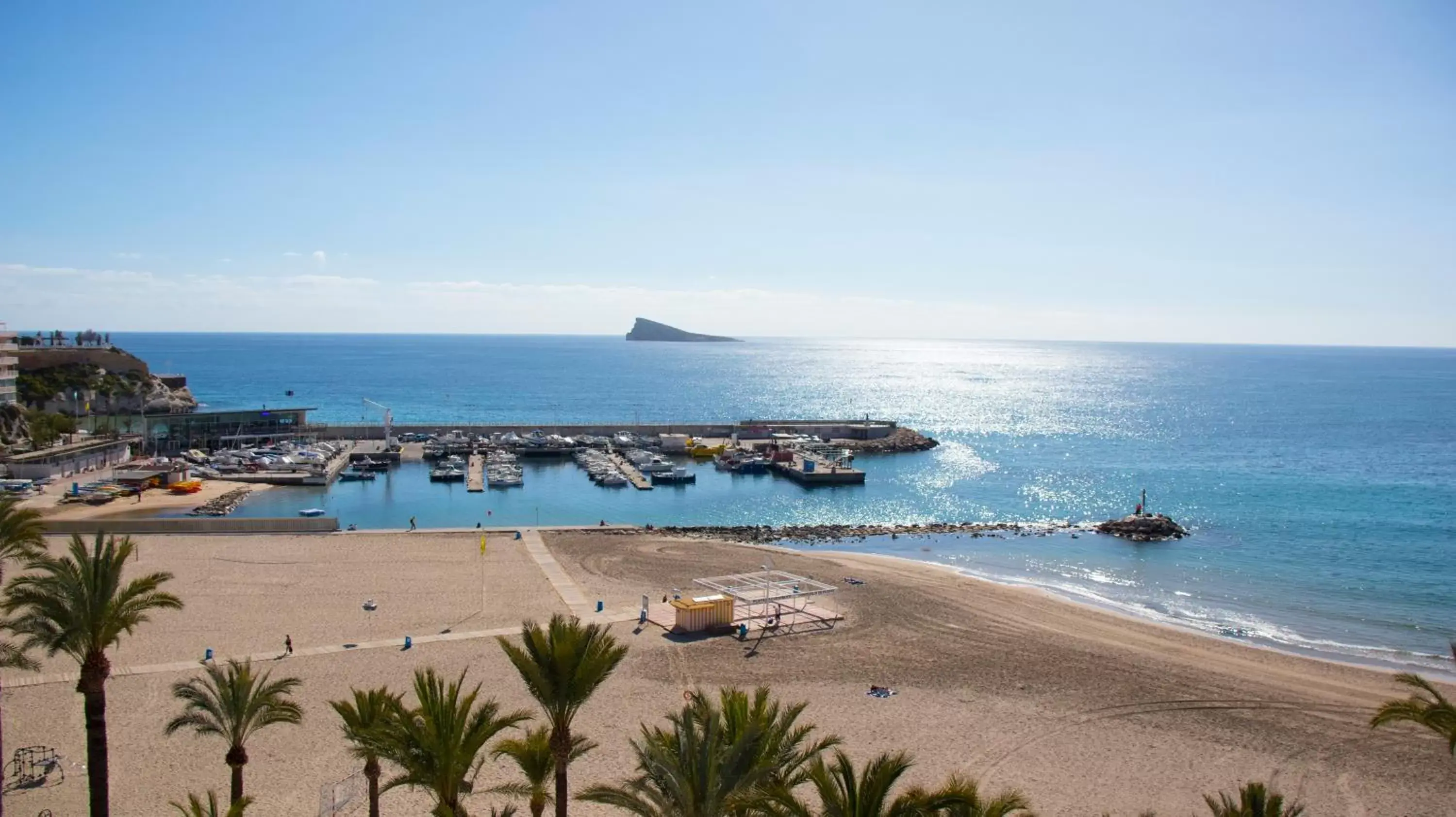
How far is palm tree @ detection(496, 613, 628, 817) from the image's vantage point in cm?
1241

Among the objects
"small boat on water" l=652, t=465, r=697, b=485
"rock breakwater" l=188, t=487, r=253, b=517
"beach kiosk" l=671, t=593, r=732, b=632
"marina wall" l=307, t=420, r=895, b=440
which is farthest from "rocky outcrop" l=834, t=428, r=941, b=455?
"beach kiosk" l=671, t=593, r=732, b=632

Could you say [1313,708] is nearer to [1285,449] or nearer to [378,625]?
[378,625]

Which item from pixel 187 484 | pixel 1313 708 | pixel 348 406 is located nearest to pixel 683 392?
pixel 348 406

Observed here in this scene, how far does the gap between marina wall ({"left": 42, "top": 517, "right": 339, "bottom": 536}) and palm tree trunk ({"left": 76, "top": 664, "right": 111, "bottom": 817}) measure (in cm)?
2890

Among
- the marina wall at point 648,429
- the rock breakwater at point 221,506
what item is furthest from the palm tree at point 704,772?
the marina wall at point 648,429

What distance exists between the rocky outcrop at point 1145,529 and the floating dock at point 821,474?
19150mm

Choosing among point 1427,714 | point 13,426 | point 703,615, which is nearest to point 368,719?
point 703,615

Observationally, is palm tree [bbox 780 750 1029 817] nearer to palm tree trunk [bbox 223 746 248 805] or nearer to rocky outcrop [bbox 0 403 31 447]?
palm tree trunk [bbox 223 746 248 805]

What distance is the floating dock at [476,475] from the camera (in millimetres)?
59156

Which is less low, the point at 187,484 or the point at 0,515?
the point at 0,515

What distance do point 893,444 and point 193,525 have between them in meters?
58.5

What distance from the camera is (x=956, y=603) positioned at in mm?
33281

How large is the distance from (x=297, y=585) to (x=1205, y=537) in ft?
147

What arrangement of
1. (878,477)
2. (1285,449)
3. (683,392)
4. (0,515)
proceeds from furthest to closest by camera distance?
(683,392), (1285,449), (878,477), (0,515)
